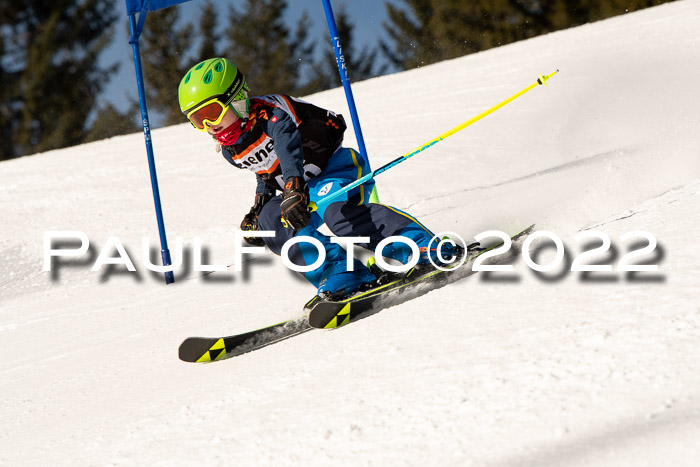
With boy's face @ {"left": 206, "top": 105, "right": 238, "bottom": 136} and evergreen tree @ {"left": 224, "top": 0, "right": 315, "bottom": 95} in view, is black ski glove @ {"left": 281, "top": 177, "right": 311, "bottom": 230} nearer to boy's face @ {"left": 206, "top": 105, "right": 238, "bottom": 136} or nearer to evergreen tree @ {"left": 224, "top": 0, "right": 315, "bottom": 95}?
boy's face @ {"left": 206, "top": 105, "right": 238, "bottom": 136}

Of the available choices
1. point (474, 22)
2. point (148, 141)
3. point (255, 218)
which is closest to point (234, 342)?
point (255, 218)

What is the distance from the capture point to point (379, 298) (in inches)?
112

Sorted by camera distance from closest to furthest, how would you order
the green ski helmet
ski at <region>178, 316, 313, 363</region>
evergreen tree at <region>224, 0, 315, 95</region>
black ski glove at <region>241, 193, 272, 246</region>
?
ski at <region>178, 316, 313, 363</region> < the green ski helmet < black ski glove at <region>241, 193, 272, 246</region> < evergreen tree at <region>224, 0, 315, 95</region>

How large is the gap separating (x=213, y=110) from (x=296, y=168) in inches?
17.2

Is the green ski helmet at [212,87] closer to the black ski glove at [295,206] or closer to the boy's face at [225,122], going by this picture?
the boy's face at [225,122]

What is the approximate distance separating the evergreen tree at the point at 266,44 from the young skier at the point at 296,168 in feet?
99.1

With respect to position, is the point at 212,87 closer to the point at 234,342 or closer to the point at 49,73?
the point at 234,342

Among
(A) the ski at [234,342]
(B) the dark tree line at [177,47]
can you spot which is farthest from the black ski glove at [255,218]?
(B) the dark tree line at [177,47]

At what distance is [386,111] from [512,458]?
8.16m

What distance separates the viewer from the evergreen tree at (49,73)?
26.6 m

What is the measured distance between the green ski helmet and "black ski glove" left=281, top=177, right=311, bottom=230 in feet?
1.42

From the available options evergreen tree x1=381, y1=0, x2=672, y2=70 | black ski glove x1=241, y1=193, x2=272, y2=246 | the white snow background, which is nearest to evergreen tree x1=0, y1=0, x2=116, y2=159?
evergreen tree x1=381, y1=0, x2=672, y2=70

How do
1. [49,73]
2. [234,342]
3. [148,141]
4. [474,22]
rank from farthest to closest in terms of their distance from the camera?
[474,22]
[49,73]
[148,141]
[234,342]

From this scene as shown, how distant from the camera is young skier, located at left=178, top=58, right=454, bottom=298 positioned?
9.74 ft
